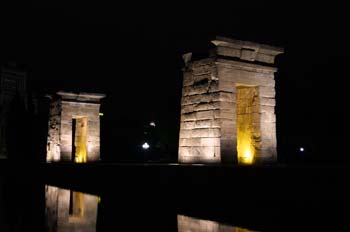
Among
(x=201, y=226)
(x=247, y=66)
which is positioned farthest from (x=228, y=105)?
(x=201, y=226)

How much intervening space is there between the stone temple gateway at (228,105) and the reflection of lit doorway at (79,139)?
11.8 metres

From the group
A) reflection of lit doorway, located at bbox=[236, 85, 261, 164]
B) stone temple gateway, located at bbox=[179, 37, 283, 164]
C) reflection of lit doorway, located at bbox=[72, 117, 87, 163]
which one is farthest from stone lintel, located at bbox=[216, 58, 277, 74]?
reflection of lit doorway, located at bbox=[72, 117, 87, 163]

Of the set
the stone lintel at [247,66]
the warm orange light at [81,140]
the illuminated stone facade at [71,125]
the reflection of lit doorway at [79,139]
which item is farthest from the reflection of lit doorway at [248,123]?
the reflection of lit doorway at [79,139]

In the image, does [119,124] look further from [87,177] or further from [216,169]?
[216,169]

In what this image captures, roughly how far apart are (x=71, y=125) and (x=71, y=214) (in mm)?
15593

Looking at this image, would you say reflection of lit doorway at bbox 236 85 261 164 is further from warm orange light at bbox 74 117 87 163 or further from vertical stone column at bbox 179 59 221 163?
warm orange light at bbox 74 117 87 163

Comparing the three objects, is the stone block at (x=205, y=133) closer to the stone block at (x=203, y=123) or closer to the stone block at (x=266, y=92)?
the stone block at (x=203, y=123)

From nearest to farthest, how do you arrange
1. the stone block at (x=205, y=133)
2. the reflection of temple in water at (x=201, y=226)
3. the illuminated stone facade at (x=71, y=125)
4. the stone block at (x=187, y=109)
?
the reflection of temple in water at (x=201, y=226) → the stone block at (x=205, y=133) → the stone block at (x=187, y=109) → the illuminated stone facade at (x=71, y=125)

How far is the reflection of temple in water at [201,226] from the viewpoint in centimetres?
708

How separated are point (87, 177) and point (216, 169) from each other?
688 cm

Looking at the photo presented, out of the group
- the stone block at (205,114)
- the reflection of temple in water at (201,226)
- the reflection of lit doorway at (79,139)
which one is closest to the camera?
the reflection of temple in water at (201,226)

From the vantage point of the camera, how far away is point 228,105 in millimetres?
13898

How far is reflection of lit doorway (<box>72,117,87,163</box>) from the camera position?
25419mm

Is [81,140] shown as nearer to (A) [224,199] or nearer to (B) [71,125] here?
(B) [71,125]
